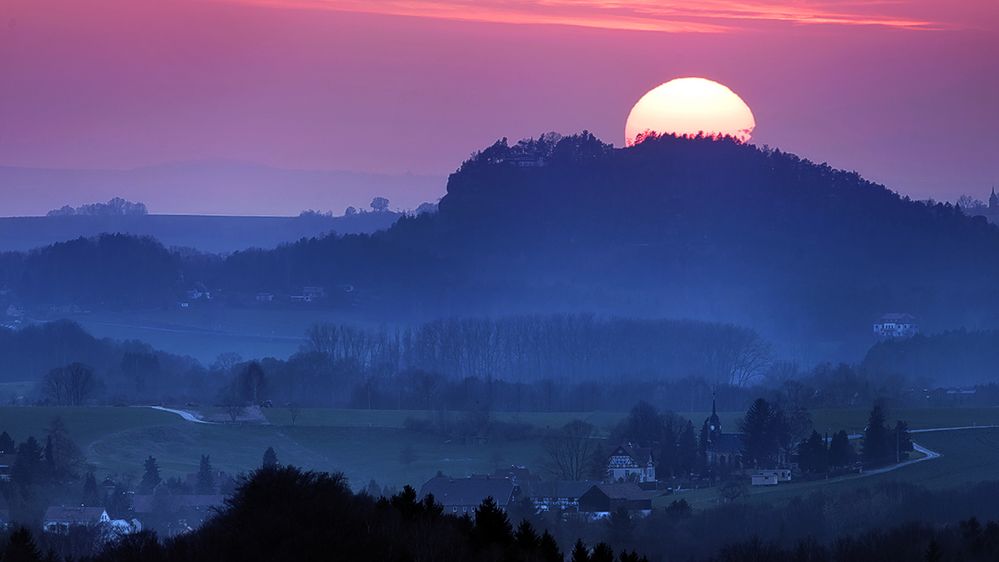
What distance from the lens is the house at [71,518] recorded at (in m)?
56.5

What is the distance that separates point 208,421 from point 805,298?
86575mm

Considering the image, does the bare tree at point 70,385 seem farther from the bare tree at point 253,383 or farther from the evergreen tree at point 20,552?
the evergreen tree at point 20,552

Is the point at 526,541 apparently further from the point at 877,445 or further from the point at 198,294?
the point at 198,294

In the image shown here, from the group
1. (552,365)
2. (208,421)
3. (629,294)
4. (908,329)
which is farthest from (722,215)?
(208,421)

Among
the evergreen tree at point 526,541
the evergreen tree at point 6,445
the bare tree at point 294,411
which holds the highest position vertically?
the bare tree at point 294,411

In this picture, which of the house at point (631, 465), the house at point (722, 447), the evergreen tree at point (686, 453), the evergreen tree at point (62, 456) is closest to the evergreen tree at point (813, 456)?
the house at point (722, 447)

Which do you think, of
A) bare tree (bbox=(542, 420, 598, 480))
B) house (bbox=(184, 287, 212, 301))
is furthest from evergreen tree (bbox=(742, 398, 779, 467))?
house (bbox=(184, 287, 212, 301))

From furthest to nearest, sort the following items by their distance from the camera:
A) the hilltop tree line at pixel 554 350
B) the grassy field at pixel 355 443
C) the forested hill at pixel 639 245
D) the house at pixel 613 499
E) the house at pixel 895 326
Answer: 1. the forested hill at pixel 639 245
2. the house at pixel 895 326
3. the hilltop tree line at pixel 554 350
4. the grassy field at pixel 355 443
5. the house at pixel 613 499

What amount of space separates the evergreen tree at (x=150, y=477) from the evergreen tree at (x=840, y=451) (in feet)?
74.7

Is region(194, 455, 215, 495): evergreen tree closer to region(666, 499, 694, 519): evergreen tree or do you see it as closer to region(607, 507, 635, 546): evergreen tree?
region(607, 507, 635, 546): evergreen tree

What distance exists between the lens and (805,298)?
558ft

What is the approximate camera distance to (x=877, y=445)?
78750 millimetres

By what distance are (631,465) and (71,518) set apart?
2400 centimetres

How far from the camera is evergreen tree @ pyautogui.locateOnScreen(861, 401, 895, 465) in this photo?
3068 inches
